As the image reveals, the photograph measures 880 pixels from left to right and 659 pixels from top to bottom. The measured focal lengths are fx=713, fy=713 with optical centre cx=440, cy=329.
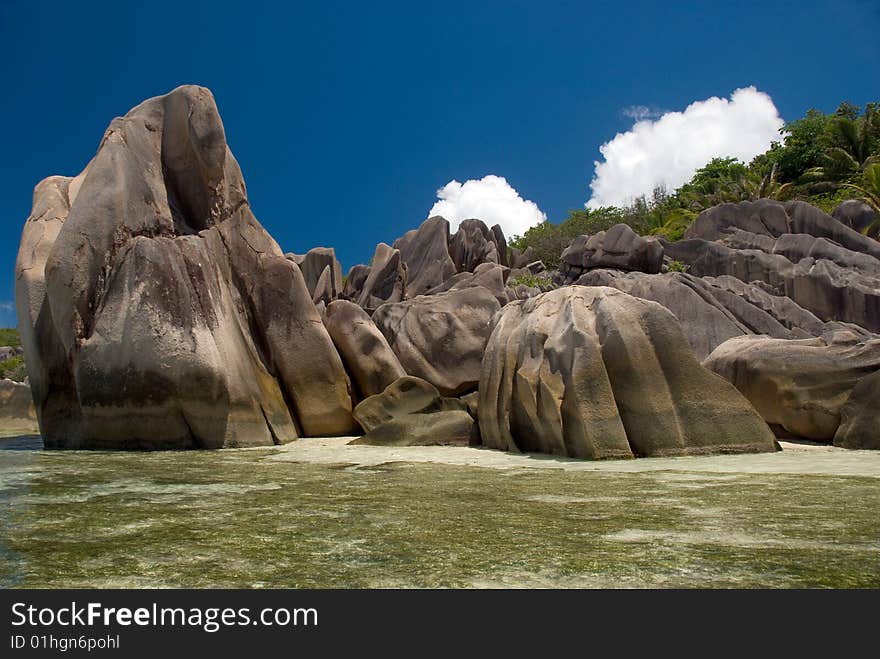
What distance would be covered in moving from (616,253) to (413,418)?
1292 centimetres

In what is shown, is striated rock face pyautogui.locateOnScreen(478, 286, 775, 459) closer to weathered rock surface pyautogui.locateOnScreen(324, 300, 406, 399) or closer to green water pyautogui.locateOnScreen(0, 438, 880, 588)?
green water pyautogui.locateOnScreen(0, 438, 880, 588)

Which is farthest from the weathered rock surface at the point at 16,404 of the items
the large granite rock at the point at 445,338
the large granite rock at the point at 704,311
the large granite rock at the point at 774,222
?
the large granite rock at the point at 774,222

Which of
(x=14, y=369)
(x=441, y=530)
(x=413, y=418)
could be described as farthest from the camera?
(x=14, y=369)

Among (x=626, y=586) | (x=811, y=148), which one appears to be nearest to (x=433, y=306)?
(x=626, y=586)

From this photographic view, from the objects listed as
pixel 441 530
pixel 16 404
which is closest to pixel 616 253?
pixel 16 404

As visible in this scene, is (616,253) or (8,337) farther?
(8,337)

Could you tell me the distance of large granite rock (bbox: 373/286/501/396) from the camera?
43.3 feet

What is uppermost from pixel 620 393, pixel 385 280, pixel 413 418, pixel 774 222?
pixel 774 222

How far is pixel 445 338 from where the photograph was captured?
527 inches

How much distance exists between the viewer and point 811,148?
35.3 meters

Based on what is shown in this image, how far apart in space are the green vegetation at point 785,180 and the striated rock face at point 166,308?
23787 millimetres

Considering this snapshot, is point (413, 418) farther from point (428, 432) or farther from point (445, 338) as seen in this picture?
point (445, 338)

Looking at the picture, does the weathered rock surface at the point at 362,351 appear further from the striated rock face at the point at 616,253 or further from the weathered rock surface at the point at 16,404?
the striated rock face at the point at 616,253
